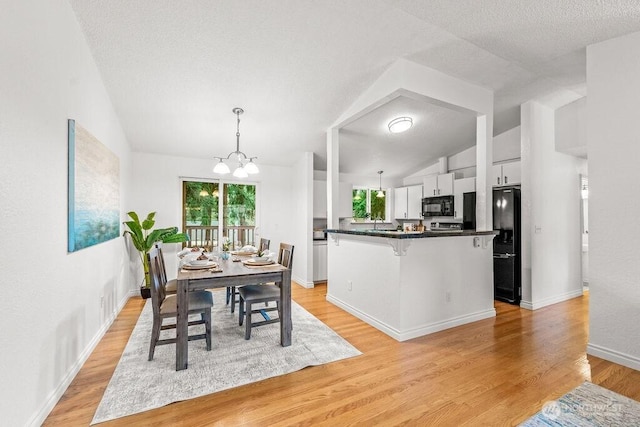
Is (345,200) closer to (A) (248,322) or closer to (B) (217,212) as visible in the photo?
(B) (217,212)

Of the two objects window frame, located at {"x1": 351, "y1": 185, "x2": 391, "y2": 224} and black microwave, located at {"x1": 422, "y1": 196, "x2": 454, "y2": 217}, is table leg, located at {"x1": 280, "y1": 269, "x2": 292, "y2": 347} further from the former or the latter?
window frame, located at {"x1": 351, "y1": 185, "x2": 391, "y2": 224}

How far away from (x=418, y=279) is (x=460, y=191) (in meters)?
2.84

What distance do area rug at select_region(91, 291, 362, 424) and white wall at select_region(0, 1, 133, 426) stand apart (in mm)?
380

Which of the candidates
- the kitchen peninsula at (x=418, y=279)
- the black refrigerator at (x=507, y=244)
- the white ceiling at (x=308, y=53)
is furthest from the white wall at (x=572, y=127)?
the kitchen peninsula at (x=418, y=279)

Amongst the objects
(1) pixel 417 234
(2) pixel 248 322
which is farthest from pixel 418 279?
(2) pixel 248 322

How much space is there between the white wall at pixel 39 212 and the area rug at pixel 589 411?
9.52 ft

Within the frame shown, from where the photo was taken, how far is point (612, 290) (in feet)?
8.14

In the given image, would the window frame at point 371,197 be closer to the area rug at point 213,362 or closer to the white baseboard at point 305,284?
the white baseboard at point 305,284

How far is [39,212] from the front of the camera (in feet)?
5.73

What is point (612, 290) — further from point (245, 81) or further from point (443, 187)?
point (245, 81)

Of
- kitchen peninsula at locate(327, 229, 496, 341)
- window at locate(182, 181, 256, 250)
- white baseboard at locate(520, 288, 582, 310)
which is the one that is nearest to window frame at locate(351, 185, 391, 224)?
window at locate(182, 181, 256, 250)

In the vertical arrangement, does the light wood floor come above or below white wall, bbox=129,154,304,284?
below

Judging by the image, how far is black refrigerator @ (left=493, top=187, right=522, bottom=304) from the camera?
4.05 m

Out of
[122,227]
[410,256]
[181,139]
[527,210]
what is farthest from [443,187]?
[122,227]
